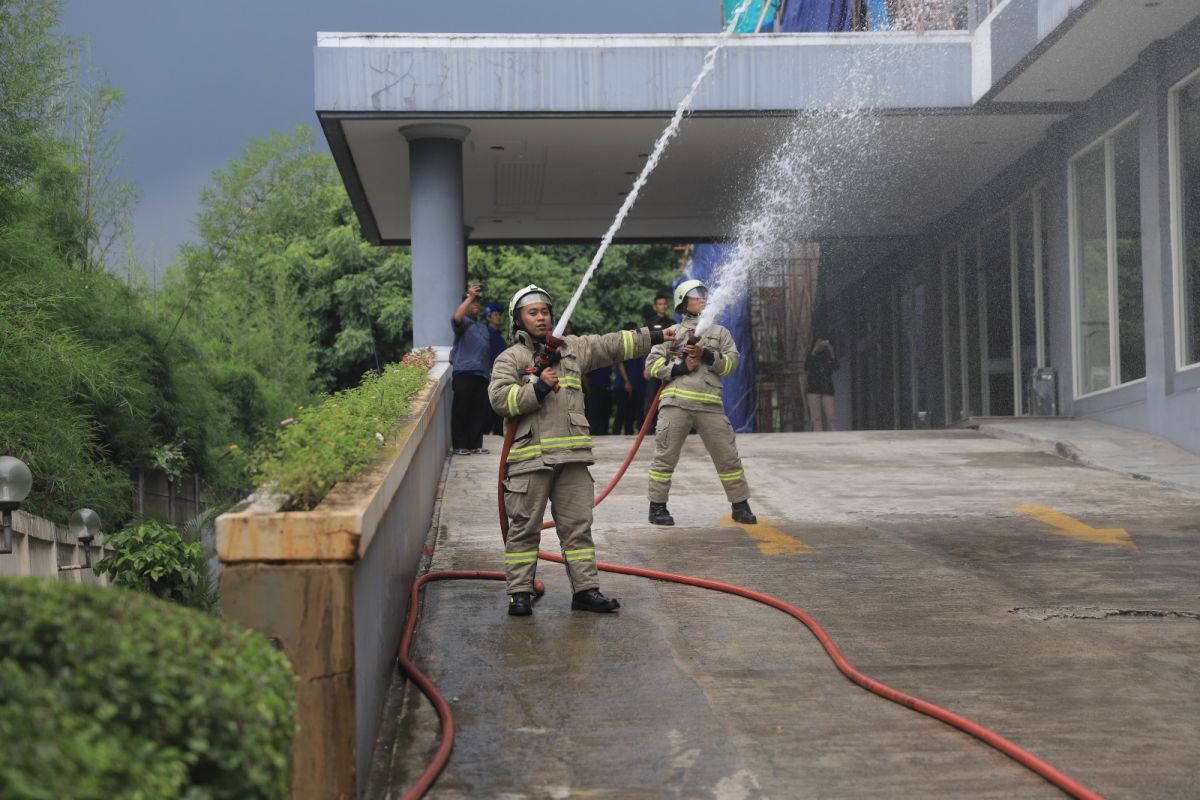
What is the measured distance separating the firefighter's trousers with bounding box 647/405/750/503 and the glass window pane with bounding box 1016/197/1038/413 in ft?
32.3

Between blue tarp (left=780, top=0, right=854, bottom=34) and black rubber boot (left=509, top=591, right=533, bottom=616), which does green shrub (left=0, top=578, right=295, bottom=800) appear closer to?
black rubber boot (left=509, top=591, right=533, bottom=616)

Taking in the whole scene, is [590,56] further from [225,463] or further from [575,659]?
[225,463]

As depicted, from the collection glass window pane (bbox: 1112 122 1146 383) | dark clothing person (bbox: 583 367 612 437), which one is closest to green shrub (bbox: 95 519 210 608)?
dark clothing person (bbox: 583 367 612 437)

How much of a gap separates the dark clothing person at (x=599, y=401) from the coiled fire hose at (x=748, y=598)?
33.0 feet

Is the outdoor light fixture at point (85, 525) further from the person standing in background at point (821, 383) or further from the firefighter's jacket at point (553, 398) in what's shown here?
the firefighter's jacket at point (553, 398)

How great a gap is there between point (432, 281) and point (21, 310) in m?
4.64

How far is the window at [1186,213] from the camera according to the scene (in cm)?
1369

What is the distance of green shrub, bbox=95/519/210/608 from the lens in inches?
702

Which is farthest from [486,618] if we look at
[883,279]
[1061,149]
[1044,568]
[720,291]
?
[883,279]

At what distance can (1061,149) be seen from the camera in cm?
1741

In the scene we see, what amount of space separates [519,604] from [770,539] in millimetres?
2810

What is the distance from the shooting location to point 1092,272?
16547 millimetres

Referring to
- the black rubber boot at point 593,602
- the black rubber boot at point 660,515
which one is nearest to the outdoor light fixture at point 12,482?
the black rubber boot at point 660,515

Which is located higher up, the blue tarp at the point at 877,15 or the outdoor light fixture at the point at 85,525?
the blue tarp at the point at 877,15
